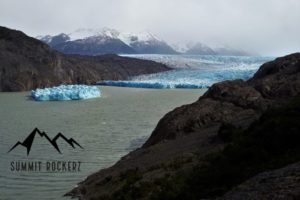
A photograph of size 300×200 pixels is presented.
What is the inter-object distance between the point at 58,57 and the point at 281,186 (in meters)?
56.9


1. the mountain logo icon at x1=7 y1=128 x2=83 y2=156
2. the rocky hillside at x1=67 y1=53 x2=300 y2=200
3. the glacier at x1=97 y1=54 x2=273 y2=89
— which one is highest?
the glacier at x1=97 y1=54 x2=273 y2=89

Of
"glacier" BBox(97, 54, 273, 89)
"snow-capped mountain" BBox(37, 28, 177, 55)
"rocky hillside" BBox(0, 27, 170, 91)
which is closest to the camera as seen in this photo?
"rocky hillside" BBox(0, 27, 170, 91)

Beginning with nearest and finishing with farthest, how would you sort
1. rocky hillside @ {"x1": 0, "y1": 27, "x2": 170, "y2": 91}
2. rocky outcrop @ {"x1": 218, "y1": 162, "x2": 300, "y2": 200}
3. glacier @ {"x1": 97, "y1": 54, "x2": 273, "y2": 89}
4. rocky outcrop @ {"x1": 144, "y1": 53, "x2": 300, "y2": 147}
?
rocky outcrop @ {"x1": 218, "y1": 162, "x2": 300, "y2": 200} < rocky outcrop @ {"x1": 144, "y1": 53, "x2": 300, "y2": 147} < rocky hillside @ {"x1": 0, "y1": 27, "x2": 170, "y2": 91} < glacier @ {"x1": 97, "y1": 54, "x2": 273, "y2": 89}

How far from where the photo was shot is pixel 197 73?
6100cm

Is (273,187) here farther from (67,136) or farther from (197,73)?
(197,73)

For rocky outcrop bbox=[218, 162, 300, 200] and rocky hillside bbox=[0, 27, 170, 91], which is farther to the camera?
rocky hillside bbox=[0, 27, 170, 91]

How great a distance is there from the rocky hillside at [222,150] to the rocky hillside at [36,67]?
39364mm

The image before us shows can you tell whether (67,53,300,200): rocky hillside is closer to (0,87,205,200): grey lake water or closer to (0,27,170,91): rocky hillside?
(0,87,205,200): grey lake water

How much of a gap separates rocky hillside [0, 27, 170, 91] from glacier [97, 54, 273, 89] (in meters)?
3.62

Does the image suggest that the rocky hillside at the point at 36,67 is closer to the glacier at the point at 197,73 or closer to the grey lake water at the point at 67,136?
the glacier at the point at 197,73

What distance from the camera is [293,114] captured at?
980cm

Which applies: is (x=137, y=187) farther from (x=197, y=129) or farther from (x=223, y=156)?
(x=197, y=129)

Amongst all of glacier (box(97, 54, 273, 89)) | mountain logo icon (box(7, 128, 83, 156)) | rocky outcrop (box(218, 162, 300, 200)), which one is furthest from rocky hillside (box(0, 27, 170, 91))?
rocky outcrop (box(218, 162, 300, 200))

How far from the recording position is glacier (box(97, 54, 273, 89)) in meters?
53.5
